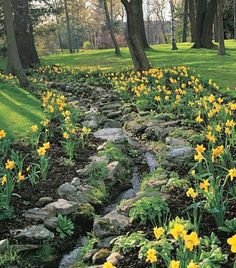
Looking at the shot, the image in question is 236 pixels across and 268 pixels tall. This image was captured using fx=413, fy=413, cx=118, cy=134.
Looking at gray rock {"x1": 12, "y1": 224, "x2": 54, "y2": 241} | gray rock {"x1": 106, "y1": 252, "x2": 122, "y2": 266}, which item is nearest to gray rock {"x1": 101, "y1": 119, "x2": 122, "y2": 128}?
gray rock {"x1": 12, "y1": 224, "x2": 54, "y2": 241}

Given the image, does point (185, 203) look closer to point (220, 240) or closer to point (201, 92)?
point (220, 240)

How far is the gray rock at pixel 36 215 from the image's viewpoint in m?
5.29

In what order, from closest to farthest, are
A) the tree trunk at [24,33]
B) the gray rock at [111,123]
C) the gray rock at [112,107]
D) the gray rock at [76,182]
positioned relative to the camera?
the gray rock at [76,182], the gray rock at [111,123], the gray rock at [112,107], the tree trunk at [24,33]

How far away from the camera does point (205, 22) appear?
89.7 ft

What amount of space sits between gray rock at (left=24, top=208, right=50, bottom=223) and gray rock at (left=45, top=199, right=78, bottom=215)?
0.10 meters

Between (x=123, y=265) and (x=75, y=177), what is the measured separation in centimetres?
270

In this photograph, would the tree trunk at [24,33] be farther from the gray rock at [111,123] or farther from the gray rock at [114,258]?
the gray rock at [114,258]

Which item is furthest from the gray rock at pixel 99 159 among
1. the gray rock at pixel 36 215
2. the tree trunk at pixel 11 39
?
the tree trunk at pixel 11 39

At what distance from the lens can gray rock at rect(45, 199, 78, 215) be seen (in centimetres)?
545

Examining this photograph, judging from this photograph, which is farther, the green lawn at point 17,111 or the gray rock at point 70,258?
the green lawn at point 17,111

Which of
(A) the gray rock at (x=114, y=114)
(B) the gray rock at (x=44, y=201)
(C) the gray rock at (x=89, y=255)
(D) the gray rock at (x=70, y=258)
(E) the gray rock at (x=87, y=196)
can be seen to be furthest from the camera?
(A) the gray rock at (x=114, y=114)

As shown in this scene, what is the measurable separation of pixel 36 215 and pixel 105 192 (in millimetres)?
1326

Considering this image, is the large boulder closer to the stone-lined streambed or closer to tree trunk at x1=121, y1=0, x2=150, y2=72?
the stone-lined streambed

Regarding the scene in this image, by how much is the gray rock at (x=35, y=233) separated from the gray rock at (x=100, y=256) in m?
0.81
